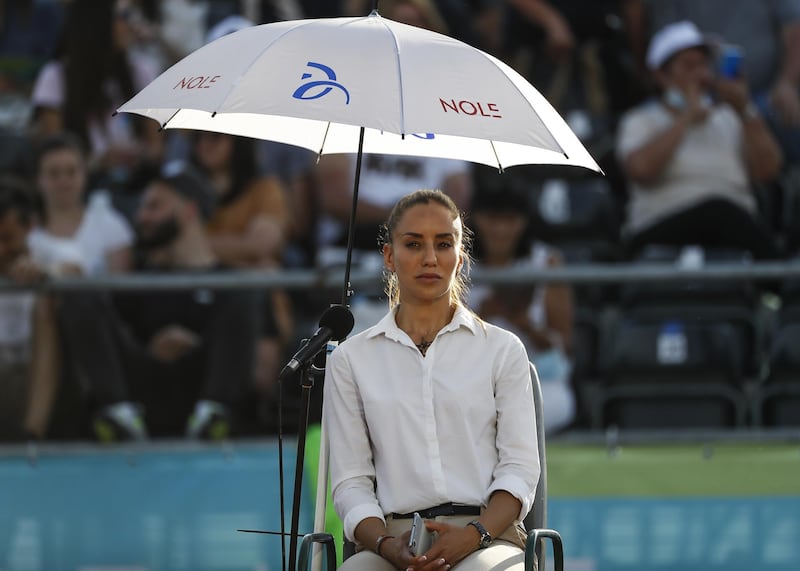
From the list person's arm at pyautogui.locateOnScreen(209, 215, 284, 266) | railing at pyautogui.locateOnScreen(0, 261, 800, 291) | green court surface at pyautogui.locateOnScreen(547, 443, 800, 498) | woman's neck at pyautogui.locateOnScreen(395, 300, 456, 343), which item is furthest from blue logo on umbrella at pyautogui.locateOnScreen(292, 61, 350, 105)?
person's arm at pyautogui.locateOnScreen(209, 215, 284, 266)

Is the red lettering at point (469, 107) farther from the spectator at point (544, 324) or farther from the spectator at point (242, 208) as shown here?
the spectator at point (242, 208)

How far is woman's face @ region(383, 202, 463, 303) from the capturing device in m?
4.31

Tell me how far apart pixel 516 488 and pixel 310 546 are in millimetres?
610

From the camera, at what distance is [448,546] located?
13.5 ft

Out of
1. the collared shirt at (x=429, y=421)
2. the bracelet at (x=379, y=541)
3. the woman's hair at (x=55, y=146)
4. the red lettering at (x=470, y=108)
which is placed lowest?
the bracelet at (x=379, y=541)

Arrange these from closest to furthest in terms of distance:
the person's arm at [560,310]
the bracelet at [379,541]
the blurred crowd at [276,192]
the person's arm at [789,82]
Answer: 1. the bracelet at [379,541]
2. the blurred crowd at [276,192]
3. the person's arm at [560,310]
4. the person's arm at [789,82]

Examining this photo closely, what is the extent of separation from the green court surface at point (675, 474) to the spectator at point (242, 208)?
1.94m

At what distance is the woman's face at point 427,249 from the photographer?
14.1 feet

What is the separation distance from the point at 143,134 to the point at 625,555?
178 inches

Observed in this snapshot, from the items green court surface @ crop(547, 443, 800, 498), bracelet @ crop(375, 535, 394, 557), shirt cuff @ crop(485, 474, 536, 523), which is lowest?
green court surface @ crop(547, 443, 800, 498)

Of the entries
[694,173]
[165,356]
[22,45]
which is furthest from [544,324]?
[22,45]

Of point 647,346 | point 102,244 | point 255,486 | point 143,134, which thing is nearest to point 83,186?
point 102,244

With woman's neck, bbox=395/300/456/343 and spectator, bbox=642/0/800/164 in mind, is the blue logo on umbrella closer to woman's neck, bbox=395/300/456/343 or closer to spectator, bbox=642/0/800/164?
woman's neck, bbox=395/300/456/343

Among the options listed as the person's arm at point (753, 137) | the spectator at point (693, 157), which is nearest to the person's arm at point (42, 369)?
the spectator at point (693, 157)
